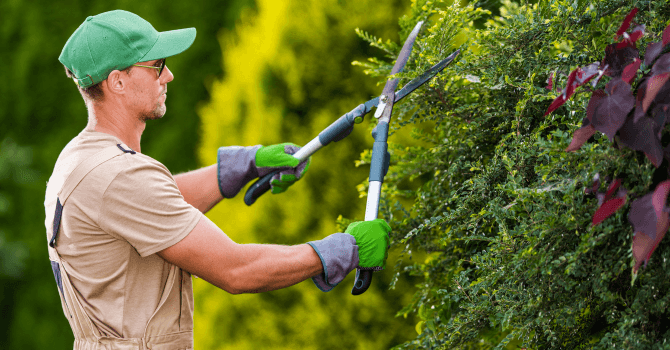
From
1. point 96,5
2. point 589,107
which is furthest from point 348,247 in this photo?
point 96,5

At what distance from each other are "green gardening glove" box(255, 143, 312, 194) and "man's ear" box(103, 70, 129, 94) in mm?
693

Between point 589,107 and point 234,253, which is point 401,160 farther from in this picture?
point 589,107

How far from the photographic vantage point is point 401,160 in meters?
2.25

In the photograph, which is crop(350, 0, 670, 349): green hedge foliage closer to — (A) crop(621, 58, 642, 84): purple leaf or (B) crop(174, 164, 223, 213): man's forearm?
(A) crop(621, 58, 642, 84): purple leaf

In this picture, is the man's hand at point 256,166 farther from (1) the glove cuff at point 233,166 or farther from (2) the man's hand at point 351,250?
(2) the man's hand at point 351,250

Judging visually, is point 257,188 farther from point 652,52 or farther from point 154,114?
point 652,52

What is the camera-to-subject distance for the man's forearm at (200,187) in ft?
8.11

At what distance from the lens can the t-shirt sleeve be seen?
5.48ft

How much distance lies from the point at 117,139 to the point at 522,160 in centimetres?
131

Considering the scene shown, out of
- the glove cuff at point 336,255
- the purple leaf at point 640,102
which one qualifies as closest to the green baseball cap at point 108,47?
the glove cuff at point 336,255

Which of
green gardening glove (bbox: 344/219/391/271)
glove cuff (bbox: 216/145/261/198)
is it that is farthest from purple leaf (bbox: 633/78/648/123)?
glove cuff (bbox: 216/145/261/198)

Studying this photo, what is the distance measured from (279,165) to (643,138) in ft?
5.10

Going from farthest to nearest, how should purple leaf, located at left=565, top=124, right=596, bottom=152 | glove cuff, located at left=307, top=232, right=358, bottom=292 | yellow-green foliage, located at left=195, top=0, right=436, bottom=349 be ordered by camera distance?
yellow-green foliage, located at left=195, top=0, right=436, bottom=349 → glove cuff, located at left=307, top=232, right=358, bottom=292 → purple leaf, located at left=565, top=124, right=596, bottom=152

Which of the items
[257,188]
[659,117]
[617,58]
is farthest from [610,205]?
[257,188]
